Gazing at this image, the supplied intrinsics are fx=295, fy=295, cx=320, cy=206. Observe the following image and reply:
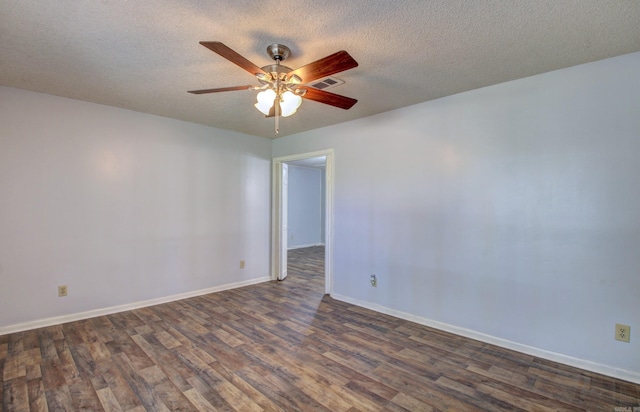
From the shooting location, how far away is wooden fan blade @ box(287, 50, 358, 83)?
1646mm

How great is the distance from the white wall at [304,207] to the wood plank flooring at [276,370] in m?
4.99

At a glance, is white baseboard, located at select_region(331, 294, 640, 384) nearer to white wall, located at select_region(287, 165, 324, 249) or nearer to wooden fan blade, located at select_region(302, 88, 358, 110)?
wooden fan blade, located at select_region(302, 88, 358, 110)

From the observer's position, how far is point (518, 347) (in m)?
2.58

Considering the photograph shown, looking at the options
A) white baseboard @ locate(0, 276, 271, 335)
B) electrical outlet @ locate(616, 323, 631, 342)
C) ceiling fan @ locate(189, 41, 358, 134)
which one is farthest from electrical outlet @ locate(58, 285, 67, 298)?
electrical outlet @ locate(616, 323, 631, 342)

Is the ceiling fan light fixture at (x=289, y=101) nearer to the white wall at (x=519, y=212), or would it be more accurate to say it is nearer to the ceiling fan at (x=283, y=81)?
the ceiling fan at (x=283, y=81)

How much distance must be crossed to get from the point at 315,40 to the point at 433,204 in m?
2.01

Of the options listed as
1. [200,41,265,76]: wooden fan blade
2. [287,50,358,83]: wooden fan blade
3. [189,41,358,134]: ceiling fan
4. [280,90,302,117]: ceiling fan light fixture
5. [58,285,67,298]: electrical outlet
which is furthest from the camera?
[58,285,67,298]: electrical outlet

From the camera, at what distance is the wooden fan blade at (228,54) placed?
1.50 m

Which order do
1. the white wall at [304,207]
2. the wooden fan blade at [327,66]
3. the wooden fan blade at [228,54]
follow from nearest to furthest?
1. the wooden fan blade at [228,54]
2. the wooden fan blade at [327,66]
3. the white wall at [304,207]

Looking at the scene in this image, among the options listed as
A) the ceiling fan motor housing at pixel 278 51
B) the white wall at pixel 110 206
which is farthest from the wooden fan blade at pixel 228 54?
the white wall at pixel 110 206

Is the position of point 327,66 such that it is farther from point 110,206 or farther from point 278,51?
point 110,206

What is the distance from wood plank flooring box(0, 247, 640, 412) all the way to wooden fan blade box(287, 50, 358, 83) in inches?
83.0

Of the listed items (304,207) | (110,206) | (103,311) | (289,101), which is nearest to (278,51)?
(289,101)

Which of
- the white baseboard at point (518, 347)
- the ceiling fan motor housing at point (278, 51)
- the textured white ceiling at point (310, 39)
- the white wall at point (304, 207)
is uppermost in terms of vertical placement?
the textured white ceiling at point (310, 39)
